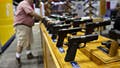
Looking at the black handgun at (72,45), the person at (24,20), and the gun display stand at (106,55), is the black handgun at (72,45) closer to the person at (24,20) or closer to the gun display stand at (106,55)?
the gun display stand at (106,55)

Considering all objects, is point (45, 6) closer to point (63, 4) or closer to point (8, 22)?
point (63, 4)

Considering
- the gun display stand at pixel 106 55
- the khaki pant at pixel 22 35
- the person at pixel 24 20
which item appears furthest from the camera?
the khaki pant at pixel 22 35

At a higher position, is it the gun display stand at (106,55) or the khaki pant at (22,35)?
the gun display stand at (106,55)

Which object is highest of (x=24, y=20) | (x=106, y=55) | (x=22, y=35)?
(x=106, y=55)

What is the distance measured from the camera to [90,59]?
63.7 inches

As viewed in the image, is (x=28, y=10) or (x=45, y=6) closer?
(x=28, y=10)

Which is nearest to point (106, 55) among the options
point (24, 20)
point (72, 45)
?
point (72, 45)

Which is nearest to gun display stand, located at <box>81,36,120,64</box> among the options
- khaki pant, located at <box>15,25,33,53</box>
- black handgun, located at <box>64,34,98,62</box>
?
black handgun, located at <box>64,34,98,62</box>

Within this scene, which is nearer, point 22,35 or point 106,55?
point 106,55

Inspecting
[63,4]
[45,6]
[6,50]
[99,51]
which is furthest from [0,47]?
[99,51]

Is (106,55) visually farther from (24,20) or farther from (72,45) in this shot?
(24,20)

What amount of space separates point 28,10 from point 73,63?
130 inches

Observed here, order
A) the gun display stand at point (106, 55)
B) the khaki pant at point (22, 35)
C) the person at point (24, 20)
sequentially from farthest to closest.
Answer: the khaki pant at point (22, 35) < the person at point (24, 20) < the gun display stand at point (106, 55)

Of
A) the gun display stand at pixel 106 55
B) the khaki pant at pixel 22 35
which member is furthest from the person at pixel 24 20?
the gun display stand at pixel 106 55
